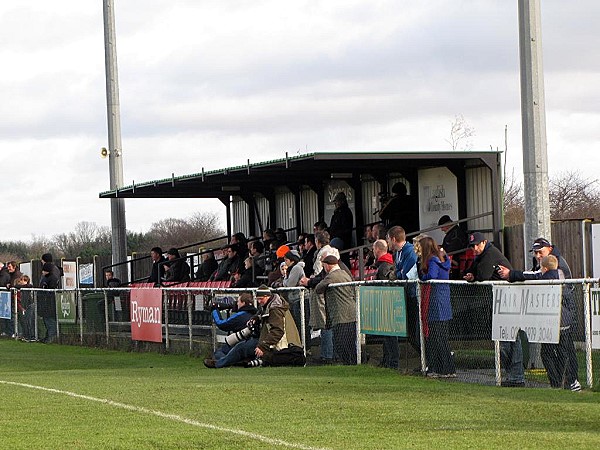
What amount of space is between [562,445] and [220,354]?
9.52 meters

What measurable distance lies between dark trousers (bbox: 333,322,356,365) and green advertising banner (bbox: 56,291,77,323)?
34.1ft

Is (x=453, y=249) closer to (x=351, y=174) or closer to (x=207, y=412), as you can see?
(x=351, y=174)

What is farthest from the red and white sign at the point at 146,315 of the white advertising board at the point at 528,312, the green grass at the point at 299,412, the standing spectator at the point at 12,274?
the white advertising board at the point at 528,312

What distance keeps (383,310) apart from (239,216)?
18685 mm

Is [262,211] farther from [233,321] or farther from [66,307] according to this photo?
[233,321]

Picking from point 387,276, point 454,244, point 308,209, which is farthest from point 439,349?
point 308,209

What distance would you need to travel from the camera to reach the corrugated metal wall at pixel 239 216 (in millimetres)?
34344

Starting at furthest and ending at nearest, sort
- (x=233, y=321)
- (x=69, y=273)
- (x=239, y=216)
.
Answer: (x=69, y=273)
(x=239, y=216)
(x=233, y=321)

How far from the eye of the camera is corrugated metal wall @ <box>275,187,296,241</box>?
103 feet

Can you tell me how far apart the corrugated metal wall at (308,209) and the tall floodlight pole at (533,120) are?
13.6 meters

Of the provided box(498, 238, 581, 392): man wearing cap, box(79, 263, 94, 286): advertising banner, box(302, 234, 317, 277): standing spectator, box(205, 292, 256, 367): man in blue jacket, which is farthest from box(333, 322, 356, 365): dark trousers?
box(79, 263, 94, 286): advertising banner

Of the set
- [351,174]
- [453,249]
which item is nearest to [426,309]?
[453,249]

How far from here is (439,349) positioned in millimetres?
15141

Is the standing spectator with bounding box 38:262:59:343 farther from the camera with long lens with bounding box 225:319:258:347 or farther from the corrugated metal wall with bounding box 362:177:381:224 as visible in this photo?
the camera with long lens with bounding box 225:319:258:347
